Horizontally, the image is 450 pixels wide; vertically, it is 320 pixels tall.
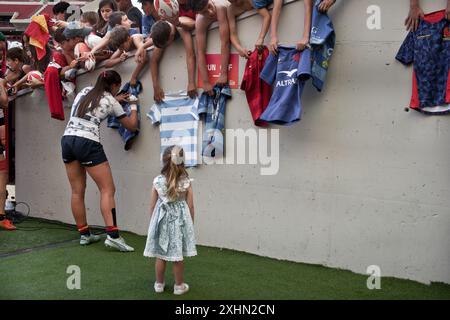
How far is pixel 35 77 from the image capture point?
27.5 ft

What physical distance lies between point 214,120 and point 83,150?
4.58 ft

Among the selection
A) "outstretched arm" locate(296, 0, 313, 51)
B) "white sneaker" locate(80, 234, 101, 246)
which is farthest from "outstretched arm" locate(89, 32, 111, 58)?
"outstretched arm" locate(296, 0, 313, 51)

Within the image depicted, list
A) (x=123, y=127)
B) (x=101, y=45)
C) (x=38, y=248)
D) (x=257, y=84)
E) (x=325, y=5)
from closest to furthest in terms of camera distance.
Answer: (x=325, y=5) → (x=257, y=84) → (x=38, y=248) → (x=123, y=127) → (x=101, y=45)

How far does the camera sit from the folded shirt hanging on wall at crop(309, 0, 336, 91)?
5.31m

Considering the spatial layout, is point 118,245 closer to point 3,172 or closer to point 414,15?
point 3,172

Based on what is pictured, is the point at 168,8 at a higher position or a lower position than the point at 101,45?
higher

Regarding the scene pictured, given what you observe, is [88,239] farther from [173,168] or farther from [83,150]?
[173,168]

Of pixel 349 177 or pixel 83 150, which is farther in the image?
pixel 83 150

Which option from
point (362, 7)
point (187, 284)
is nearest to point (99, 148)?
point (187, 284)

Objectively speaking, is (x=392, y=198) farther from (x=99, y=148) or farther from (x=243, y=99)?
(x=99, y=148)

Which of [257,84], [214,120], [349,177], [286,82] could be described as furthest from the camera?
[214,120]

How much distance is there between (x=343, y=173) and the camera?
544cm

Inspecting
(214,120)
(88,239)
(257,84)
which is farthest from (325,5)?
(88,239)

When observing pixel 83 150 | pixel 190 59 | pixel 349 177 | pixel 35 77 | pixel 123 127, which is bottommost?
pixel 349 177
